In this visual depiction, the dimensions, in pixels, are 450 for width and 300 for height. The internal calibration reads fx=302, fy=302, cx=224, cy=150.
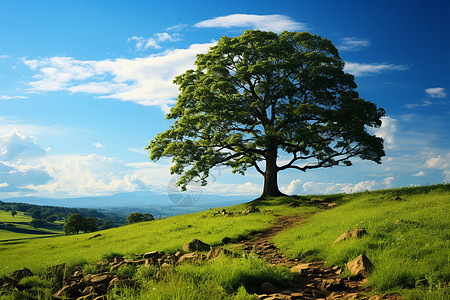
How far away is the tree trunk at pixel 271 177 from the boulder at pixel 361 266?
23.5m

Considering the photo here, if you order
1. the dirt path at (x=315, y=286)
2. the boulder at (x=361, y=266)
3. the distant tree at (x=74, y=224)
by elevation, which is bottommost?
the distant tree at (x=74, y=224)

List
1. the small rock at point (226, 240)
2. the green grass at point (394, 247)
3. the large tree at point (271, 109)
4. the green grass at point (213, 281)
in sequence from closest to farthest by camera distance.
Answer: the green grass at point (213, 281) → the green grass at point (394, 247) → the small rock at point (226, 240) → the large tree at point (271, 109)

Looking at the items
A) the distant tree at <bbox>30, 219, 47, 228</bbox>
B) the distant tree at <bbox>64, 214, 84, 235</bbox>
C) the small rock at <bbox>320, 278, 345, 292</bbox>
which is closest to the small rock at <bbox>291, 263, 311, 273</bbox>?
the small rock at <bbox>320, 278, 345, 292</bbox>

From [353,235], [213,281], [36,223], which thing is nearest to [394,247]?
[353,235]

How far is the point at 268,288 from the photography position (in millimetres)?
7266

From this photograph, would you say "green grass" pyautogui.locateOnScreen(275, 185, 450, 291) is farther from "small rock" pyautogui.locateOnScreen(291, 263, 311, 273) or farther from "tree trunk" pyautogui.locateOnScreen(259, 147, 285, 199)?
"tree trunk" pyautogui.locateOnScreen(259, 147, 285, 199)

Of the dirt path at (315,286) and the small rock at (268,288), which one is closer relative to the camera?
the dirt path at (315,286)

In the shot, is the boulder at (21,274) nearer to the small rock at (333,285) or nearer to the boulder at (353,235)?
the small rock at (333,285)

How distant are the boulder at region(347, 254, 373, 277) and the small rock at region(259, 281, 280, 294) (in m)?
2.42

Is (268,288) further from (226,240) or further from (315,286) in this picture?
(226,240)

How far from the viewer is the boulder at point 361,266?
8109 millimetres

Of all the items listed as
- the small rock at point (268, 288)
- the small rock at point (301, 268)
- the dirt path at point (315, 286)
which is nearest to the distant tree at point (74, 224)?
the dirt path at point (315, 286)

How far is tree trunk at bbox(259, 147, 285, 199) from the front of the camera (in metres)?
32.2

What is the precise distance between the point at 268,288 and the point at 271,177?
2564 cm
